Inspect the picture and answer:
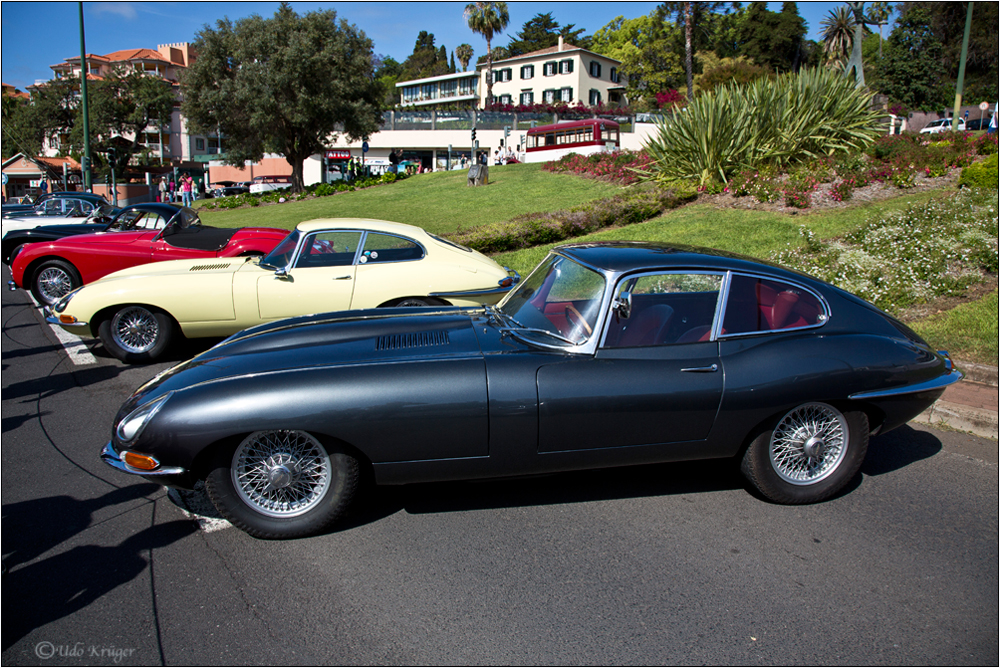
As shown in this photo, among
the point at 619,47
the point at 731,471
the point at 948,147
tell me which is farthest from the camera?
the point at 619,47

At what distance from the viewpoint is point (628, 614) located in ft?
8.98

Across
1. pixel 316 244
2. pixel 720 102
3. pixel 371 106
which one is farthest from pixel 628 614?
pixel 371 106

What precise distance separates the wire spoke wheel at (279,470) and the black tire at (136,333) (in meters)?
3.78

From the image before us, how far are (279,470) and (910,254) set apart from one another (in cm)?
855

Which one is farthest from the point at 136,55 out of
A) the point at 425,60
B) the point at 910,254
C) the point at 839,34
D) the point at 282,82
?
the point at 910,254

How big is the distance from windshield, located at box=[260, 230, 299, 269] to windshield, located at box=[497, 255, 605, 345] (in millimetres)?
3126

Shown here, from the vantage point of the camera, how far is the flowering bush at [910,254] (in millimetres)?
7504

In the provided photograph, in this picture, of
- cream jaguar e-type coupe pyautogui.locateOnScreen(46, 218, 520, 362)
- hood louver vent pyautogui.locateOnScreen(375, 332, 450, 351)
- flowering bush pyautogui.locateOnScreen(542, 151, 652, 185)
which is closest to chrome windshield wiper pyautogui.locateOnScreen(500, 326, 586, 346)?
hood louver vent pyautogui.locateOnScreen(375, 332, 450, 351)

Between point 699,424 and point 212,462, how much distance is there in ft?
8.29

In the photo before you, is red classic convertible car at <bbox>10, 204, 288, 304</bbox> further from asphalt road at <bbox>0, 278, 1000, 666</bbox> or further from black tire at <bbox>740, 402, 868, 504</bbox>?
black tire at <bbox>740, 402, 868, 504</bbox>

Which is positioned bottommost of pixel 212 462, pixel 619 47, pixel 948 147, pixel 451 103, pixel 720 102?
pixel 212 462

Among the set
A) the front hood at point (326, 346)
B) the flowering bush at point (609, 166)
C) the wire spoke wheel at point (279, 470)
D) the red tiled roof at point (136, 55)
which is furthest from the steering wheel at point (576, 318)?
the red tiled roof at point (136, 55)

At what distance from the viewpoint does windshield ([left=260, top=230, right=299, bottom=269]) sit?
6.38m

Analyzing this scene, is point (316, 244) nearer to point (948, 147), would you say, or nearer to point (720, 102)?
point (720, 102)
